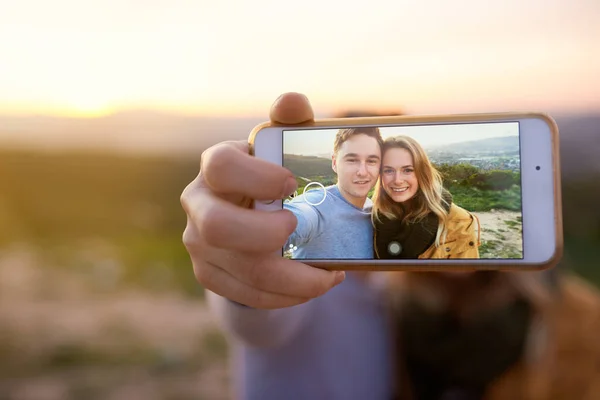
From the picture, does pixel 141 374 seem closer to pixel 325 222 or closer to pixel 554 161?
pixel 325 222

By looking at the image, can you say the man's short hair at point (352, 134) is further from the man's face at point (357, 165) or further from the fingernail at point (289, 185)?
the fingernail at point (289, 185)

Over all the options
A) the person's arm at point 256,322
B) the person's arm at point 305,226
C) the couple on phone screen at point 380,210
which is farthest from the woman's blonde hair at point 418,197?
the person's arm at point 256,322

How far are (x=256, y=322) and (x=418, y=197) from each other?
573 millimetres

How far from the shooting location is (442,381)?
61.0 inches

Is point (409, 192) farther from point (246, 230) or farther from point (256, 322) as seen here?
point (256, 322)

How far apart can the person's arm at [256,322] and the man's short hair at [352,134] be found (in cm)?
51

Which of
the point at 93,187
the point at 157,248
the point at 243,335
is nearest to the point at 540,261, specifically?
the point at 243,335

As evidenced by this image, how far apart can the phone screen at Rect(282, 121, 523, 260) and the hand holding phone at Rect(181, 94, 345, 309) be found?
6cm

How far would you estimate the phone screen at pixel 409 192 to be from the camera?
0.88 metres

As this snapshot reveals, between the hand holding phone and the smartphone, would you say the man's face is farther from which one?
the hand holding phone

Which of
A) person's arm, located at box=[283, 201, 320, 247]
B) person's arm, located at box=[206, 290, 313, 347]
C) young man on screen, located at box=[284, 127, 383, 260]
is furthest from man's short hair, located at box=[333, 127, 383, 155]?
person's arm, located at box=[206, 290, 313, 347]

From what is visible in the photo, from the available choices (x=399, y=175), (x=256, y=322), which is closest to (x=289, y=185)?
(x=399, y=175)

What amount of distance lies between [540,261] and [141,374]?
3.51m

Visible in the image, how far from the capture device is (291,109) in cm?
89
